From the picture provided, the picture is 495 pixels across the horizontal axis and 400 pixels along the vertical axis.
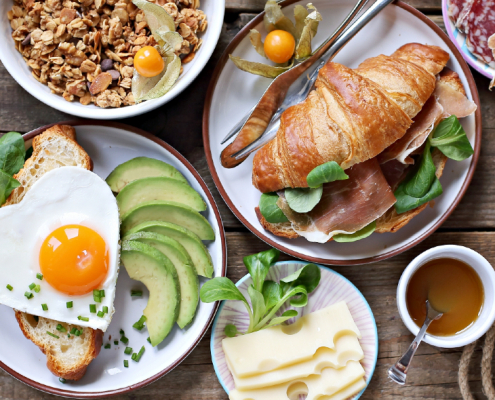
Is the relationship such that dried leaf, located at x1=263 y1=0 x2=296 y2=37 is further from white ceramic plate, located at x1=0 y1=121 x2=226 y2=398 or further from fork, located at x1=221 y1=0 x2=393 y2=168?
white ceramic plate, located at x1=0 y1=121 x2=226 y2=398

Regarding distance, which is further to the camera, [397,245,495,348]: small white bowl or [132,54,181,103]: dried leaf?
[397,245,495,348]: small white bowl

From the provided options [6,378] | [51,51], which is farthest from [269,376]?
[51,51]

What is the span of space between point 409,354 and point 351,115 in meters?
1.21

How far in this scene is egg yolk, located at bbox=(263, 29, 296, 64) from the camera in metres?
1.87

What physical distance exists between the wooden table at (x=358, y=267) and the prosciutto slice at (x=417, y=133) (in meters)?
0.49

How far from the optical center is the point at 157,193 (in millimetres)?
1936

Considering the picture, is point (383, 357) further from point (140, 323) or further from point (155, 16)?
point (155, 16)

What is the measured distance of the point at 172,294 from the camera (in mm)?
1915

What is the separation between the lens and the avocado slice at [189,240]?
1899 mm

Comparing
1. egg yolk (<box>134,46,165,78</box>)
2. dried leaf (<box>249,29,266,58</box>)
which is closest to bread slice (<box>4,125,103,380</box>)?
egg yolk (<box>134,46,165,78</box>)

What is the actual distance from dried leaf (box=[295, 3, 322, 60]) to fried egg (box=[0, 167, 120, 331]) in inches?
41.6

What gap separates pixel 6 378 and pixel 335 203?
72.9 inches

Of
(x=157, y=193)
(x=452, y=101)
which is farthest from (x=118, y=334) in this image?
(x=452, y=101)

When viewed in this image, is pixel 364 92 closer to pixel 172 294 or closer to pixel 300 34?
pixel 300 34
